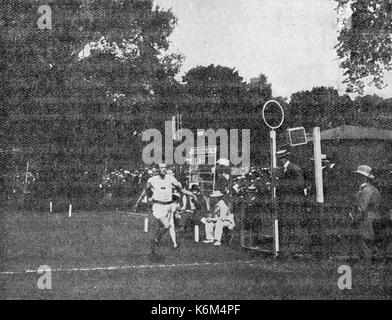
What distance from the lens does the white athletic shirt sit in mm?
10609

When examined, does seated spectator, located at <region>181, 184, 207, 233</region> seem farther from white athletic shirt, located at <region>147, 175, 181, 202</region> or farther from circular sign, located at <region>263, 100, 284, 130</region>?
circular sign, located at <region>263, 100, 284, 130</region>

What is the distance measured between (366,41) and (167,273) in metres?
6.44

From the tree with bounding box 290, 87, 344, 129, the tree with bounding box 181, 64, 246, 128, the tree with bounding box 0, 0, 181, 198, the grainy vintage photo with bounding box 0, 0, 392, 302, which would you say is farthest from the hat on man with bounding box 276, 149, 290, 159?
the tree with bounding box 290, 87, 344, 129

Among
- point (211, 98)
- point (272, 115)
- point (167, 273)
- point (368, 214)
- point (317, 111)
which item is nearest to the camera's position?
point (167, 273)

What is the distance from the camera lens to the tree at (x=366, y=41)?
11852 mm

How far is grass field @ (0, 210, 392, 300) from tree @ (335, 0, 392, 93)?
4.20 meters

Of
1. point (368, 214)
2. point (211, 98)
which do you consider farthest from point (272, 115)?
point (211, 98)

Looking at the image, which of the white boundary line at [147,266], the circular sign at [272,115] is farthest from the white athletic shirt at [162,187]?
the circular sign at [272,115]

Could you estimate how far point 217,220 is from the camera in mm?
12484

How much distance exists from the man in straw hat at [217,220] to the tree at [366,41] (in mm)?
3597

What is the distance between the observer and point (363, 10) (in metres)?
12.2

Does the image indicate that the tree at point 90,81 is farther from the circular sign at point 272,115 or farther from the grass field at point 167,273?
the circular sign at point 272,115

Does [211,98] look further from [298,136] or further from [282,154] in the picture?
[298,136]
